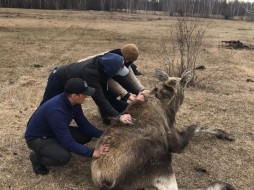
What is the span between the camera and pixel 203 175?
5.63 metres

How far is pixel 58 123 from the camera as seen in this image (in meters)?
4.96

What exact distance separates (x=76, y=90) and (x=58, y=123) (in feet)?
1.50

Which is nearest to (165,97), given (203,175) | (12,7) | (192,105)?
(203,175)

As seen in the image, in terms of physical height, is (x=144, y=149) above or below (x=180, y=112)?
above

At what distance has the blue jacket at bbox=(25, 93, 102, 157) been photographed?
495 centimetres

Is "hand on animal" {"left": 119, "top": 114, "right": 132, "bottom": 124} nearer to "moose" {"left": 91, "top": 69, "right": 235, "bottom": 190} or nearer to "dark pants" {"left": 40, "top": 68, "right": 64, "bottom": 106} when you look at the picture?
"moose" {"left": 91, "top": 69, "right": 235, "bottom": 190}

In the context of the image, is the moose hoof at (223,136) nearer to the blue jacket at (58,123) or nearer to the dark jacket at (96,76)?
the dark jacket at (96,76)

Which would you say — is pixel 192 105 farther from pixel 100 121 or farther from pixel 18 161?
pixel 18 161

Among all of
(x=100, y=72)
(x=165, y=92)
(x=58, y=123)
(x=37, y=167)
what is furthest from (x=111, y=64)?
(x=37, y=167)

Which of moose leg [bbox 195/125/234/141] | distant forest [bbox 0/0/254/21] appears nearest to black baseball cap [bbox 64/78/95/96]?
moose leg [bbox 195/125/234/141]

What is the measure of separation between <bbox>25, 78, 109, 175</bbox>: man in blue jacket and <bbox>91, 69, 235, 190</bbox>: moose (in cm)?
40

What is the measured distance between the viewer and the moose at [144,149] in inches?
169

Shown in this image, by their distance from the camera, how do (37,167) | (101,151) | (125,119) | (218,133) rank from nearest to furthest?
1. (101,151)
2. (125,119)
3. (37,167)
4. (218,133)

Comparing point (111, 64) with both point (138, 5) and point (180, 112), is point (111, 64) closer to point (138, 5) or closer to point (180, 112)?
point (180, 112)
